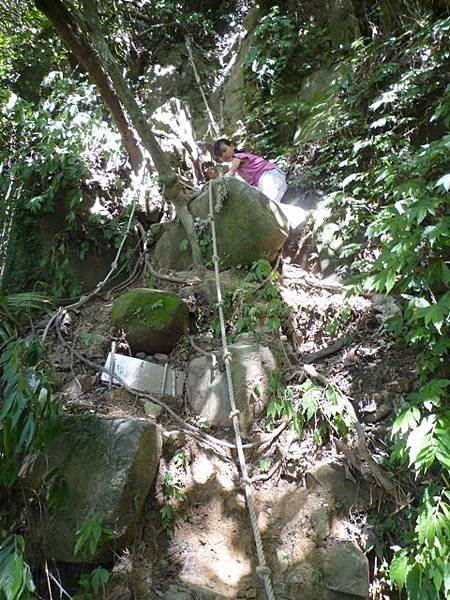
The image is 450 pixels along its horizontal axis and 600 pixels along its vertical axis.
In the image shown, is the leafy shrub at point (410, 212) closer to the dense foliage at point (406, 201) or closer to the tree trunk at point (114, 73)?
the dense foliage at point (406, 201)

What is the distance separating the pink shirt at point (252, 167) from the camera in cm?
482

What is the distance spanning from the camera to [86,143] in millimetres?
5066

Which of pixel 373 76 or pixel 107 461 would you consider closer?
pixel 107 461

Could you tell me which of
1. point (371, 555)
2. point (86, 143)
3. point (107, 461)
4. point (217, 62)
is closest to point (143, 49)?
point (217, 62)

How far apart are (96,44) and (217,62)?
15.1 feet

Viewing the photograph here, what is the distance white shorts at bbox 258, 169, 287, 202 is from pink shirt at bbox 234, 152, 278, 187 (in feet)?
0.23

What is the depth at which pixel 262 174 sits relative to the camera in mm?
4785

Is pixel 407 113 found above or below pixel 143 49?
below

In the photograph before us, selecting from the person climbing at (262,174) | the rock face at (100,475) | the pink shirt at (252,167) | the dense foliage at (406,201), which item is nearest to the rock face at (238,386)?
the rock face at (100,475)

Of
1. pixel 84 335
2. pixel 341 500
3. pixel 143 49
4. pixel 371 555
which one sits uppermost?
pixel 143 49

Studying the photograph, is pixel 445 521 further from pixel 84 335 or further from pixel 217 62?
pixel 217 62

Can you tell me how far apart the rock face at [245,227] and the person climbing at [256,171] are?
0.35 m

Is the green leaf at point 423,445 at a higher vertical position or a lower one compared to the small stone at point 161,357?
lower

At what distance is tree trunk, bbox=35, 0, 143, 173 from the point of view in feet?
14.2
